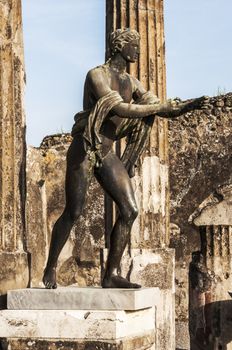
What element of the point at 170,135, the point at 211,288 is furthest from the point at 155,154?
the point at 170,135

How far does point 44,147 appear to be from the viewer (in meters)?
16.9

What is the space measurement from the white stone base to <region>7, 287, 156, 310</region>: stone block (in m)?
0.04

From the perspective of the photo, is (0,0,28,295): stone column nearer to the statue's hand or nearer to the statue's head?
the statue's head

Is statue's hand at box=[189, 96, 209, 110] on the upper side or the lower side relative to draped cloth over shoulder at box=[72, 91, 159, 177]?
upper

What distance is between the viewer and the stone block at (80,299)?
579 cm

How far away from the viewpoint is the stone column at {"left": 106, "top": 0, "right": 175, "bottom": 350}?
33.2 feet

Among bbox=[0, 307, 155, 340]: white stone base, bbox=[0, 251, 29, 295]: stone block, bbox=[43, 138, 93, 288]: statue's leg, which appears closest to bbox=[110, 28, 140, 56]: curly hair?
bbox=[43, 138, 93, 288]: statue's leg

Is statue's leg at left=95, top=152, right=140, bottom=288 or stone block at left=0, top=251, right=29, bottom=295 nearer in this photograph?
statue's leg at left=95, top=152, right=140, bottom=288

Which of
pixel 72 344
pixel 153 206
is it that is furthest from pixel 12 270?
pixel 153 206

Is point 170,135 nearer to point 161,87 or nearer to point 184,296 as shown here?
point 184,296

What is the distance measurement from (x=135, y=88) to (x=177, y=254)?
9.39 metres

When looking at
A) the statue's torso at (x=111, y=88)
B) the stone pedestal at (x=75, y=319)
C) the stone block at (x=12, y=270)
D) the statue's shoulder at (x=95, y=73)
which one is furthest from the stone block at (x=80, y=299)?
the statue's shoulder at (x=95, y=73)

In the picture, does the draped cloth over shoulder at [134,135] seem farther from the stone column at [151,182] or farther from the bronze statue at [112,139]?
the stone column at [151,182]

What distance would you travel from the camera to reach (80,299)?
5855 mm
